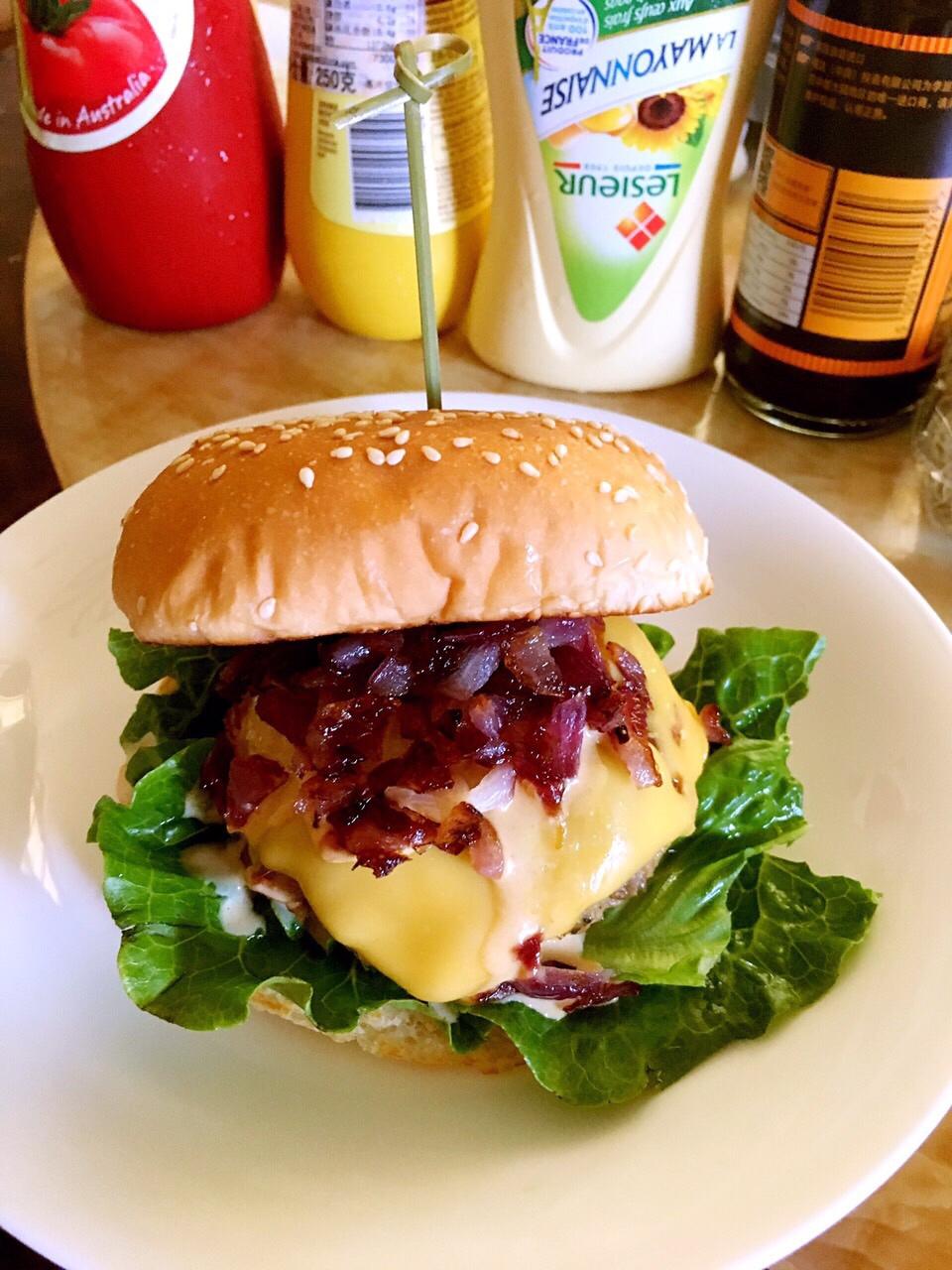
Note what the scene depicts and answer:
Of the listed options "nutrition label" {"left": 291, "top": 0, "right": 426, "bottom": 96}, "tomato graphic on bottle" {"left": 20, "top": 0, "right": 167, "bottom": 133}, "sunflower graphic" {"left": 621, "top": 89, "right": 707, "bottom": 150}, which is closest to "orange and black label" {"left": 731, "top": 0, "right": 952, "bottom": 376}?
"sunflower graphic" {"left": 621, "top": 89, "right": 707, "bottom": 150}

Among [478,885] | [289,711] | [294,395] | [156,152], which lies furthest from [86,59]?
[478,885]

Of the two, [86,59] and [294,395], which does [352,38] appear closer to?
[86,59]

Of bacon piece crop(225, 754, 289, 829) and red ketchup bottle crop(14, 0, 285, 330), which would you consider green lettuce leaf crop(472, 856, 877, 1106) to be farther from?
red ketchup bottle crop(14, 0, 285, 330)

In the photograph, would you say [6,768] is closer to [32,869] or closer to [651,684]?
[32,869]

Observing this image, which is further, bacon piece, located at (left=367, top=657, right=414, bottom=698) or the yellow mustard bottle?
the yellow mustard bottle

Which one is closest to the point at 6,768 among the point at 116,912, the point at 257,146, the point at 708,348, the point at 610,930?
the point at 116,912
